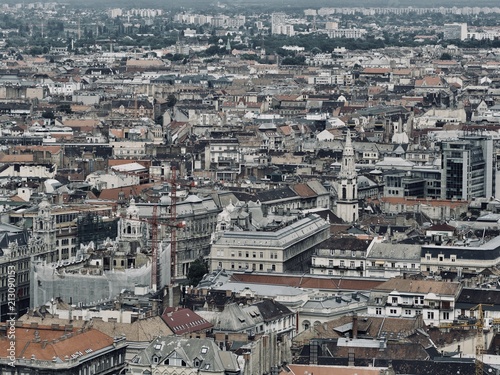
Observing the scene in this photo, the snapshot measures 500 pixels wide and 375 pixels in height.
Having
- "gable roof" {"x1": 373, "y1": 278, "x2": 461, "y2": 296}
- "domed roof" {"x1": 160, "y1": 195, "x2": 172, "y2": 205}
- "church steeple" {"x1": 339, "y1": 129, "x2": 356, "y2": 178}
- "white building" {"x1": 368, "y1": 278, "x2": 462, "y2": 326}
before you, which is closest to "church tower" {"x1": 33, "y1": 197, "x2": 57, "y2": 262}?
"domed roof" {"x1": 160, "y1": 195, "x2": 172, "y2": 205}

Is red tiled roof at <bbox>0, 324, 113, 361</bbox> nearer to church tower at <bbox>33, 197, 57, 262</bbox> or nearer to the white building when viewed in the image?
the white building

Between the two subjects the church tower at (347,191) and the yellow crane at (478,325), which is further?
the church tower at (347,191)

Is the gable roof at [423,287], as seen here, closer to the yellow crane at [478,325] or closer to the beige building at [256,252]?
the yellow crane at [478,325]

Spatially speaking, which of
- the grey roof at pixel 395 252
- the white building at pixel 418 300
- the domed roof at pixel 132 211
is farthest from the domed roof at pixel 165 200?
the white building at pixel 418 300

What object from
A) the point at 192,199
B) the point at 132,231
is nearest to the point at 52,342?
the point at 132,231

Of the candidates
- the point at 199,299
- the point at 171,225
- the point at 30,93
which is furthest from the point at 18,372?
the point at 30,93

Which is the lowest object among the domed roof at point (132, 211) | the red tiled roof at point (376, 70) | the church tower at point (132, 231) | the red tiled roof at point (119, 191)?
the red tiled roof at point (376, 70)

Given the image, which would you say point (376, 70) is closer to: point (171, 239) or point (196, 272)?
point (171, 239)
